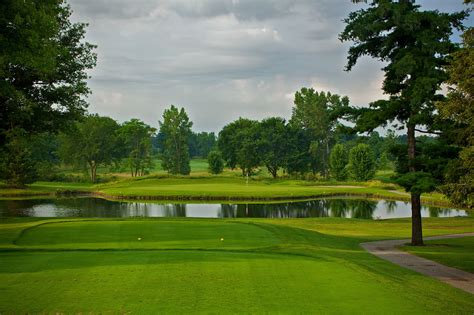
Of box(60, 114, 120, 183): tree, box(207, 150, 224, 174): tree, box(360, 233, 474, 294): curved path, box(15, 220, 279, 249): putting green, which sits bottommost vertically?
box(360, 233, 474, 294): curved path

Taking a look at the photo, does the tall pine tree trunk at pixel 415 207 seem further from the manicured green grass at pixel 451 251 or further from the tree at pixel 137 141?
the tree at pixel 137 141

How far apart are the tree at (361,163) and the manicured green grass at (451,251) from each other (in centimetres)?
6279

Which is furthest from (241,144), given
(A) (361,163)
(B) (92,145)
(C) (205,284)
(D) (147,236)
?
(C) (205,284)

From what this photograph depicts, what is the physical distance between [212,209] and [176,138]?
210 feet

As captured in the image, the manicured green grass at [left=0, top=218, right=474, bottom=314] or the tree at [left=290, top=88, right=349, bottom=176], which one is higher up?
the tree at [left=290, top=88, right=349, bottom=176]

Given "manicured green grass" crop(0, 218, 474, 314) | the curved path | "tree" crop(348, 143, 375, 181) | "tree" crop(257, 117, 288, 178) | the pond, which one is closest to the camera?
"manicured green grass" crop(0, 218, 474, 314)

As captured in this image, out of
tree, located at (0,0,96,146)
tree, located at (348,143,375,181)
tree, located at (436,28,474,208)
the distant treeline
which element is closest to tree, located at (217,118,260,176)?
the distant treeline

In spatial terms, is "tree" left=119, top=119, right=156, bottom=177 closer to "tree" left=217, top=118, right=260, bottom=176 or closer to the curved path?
"tree" left=217, top=118, right=260, bottom=176

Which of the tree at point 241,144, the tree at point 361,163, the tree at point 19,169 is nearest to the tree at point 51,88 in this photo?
the tree at point 19,169

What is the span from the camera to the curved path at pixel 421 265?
14625 mm

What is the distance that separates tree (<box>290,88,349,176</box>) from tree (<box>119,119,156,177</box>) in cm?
3741

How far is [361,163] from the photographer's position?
88500mm

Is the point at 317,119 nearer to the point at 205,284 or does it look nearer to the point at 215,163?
the point at 215,163

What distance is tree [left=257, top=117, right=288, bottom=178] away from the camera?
4252 inches
